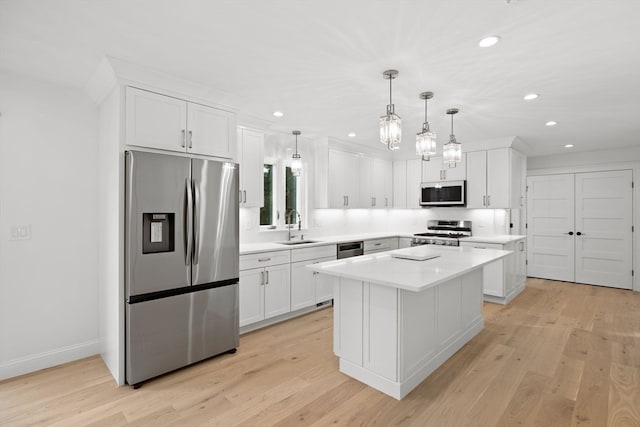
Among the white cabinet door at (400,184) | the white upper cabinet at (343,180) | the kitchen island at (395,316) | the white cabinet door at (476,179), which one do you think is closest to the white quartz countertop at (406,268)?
the kitchen island at (395,316)

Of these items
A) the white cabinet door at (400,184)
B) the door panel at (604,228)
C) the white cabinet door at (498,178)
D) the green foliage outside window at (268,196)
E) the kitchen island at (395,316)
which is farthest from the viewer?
the white cabinet door at (400,184)

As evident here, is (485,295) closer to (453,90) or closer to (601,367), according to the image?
(601,367)

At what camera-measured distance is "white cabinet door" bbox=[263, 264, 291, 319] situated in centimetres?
375

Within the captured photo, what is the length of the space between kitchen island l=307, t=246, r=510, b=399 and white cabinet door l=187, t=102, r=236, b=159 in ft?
4.82

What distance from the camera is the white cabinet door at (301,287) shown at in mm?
4062

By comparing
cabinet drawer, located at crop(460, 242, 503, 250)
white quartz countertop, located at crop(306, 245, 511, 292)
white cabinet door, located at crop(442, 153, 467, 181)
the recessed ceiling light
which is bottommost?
cabinet drawer, located at crop(460, 242, 503, 250)

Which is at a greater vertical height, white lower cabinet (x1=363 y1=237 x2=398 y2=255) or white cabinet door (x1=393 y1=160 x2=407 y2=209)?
white cabinet door (x1=393 y1=160 x2=407 y2=209)

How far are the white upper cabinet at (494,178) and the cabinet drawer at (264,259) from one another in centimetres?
332

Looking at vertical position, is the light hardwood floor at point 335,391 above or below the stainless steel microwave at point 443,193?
below

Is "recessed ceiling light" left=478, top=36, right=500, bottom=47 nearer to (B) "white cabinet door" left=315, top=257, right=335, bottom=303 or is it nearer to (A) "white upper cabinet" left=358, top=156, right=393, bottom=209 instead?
(B) "white cabinet door" left=315, top=257, right=335, bottom=303

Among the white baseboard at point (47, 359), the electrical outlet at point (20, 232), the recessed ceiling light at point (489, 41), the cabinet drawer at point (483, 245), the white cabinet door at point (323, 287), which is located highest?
the recessed ceiling light at point (489, 41)

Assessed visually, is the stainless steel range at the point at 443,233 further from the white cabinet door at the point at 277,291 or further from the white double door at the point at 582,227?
the white cabinet door at the point at 277,291

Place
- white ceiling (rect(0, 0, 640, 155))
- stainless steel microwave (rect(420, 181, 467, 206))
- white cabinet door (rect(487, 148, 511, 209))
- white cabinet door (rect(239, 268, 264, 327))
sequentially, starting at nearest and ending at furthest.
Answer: white ceiling (rect(0, 0, 640, 155)) < white cabinet door (rect(239, 268, 264, 327)) < white cabinet door (rect(487, 148, 511, 209)) < stainless steel microwave (rect(420, 181, 467, 206))

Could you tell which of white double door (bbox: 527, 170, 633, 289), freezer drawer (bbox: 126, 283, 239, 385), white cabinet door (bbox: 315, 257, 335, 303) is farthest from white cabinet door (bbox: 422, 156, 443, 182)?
freezer drawer (bbox: 126, 283, 239, 385)
